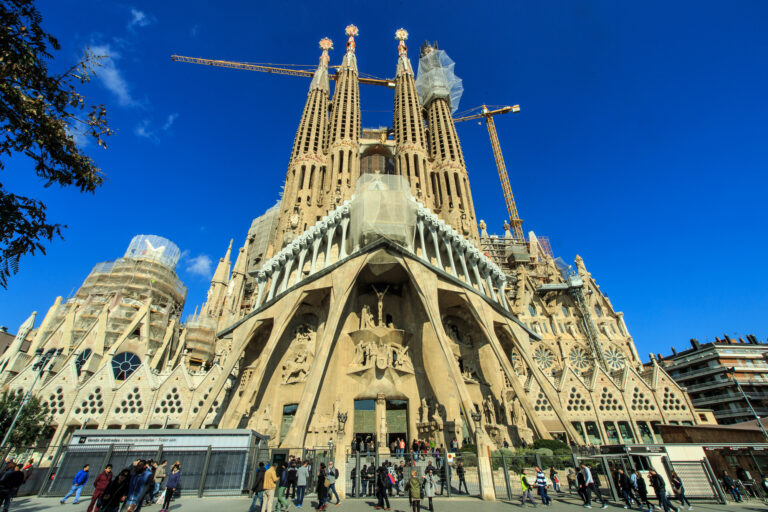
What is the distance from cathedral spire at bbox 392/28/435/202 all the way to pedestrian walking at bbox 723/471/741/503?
24583mm

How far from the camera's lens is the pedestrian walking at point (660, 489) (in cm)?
777

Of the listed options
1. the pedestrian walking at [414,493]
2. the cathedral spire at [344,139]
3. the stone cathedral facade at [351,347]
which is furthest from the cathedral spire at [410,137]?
the pedestrian walking at [414,493]

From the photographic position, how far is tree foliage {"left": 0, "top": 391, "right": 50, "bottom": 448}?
17344 millimetres

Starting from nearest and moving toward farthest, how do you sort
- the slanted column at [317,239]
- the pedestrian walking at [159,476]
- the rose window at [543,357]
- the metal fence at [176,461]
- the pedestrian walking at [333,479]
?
the pedestrian walking at [159,476], the pedestrian walking at [333,479], the metal fence at [176,461], the slanted column at [317,239], the rose window at [543,357]

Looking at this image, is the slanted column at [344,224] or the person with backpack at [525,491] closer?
the person with backpack at [525,491]

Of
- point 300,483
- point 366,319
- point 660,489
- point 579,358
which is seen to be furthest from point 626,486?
point 579,358

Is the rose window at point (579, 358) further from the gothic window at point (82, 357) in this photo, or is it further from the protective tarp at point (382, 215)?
the gothic window at point (82, 357)

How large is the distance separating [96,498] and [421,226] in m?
19.8

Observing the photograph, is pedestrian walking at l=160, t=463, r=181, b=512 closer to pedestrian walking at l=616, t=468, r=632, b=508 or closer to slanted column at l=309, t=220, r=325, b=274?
pedestrian walking at l=616, t=468, r=632, b=508

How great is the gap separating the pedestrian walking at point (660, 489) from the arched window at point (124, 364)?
32594mm

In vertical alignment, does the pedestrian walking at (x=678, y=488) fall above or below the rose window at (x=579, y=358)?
below

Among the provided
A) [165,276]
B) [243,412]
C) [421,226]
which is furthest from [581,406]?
[165,276]

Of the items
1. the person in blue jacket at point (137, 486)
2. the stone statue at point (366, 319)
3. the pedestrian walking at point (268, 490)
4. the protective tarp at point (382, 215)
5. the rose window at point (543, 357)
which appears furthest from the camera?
the rose window at point (543, 357)

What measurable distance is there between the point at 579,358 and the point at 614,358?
3.32 metres
